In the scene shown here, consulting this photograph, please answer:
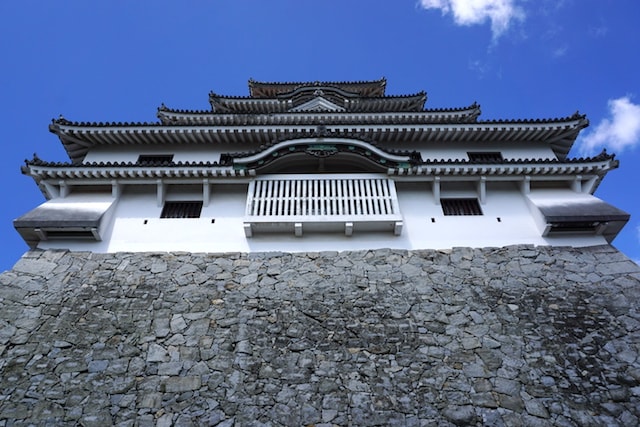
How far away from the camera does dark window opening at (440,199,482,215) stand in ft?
30.0

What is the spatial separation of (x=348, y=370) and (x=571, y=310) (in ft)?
14.5

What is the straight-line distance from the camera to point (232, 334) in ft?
22.6

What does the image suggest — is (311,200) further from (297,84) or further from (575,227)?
(297,84)

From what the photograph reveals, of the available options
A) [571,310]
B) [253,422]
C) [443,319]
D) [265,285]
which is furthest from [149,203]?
[571,310]

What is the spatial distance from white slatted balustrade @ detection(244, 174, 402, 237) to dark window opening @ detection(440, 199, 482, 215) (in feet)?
4.44

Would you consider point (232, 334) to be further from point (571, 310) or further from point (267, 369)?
point (571, 310)

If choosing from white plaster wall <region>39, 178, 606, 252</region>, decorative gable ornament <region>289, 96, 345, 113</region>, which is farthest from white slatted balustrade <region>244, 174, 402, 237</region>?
decorative gable ornament <region>289, 96, 345, 113</region>

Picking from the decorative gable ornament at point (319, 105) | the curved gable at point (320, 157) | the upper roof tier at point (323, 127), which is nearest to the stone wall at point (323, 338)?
the curved gable at point (320, 157)

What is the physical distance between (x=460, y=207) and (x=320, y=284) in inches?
156

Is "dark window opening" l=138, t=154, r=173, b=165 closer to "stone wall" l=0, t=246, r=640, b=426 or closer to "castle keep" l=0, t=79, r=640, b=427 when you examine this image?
"castle keep" l=0, t=79, r=640, b=427

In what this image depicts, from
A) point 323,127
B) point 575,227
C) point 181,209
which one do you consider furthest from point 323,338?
point 575,227

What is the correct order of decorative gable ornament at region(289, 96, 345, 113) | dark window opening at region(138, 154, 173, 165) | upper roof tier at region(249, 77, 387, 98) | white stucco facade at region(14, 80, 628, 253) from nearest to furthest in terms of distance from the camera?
white stucco facade at region(14, 80, 628, 253) < dark window opening at region(138, 154, 173, 165) < decorative gable ornament at region(289, 96, 345, 113) < upper roof tier at region(249, 77, 387, 98)

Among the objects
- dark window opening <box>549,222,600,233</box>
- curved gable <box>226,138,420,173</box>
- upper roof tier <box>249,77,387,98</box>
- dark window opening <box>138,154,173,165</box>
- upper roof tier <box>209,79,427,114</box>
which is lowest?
dark window opening <box>549,222,600,233</box>

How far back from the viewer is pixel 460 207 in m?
9.27
